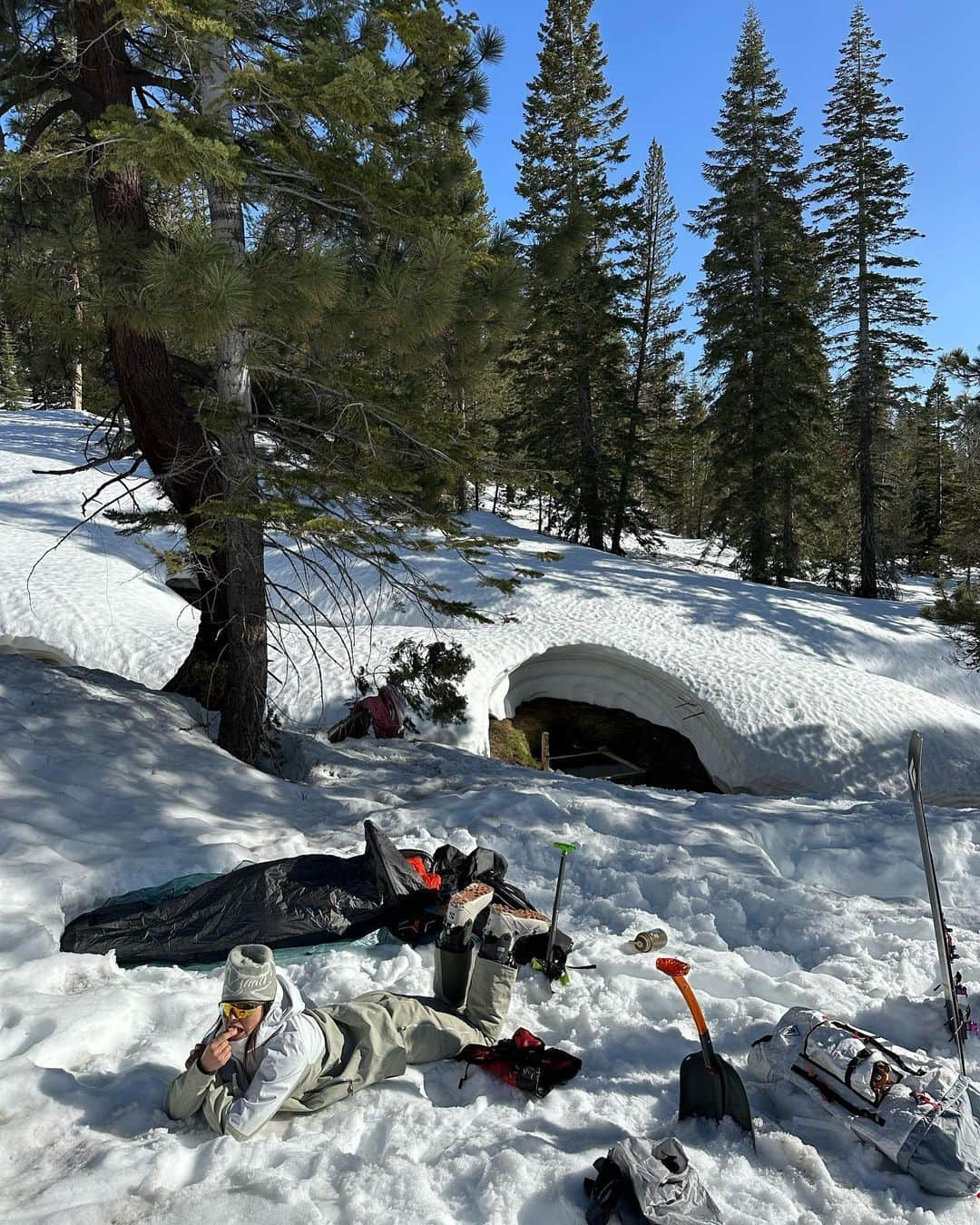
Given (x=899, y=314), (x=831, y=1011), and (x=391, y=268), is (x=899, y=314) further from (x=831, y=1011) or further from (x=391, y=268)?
(x=831, y=1011)

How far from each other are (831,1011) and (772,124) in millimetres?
24116

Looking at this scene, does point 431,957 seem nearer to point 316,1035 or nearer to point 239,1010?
point 316,1035

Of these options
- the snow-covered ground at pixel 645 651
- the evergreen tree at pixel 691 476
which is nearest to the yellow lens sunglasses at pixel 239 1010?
the snow-covered ground at pixel 645 651

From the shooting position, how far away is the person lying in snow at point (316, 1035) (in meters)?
2.69

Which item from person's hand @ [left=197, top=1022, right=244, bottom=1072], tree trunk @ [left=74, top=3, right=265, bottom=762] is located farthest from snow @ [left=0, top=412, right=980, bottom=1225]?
tree trunk @ [left=74, top=3, right=265, bottom=762]

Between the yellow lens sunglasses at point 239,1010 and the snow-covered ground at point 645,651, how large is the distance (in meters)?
7.26

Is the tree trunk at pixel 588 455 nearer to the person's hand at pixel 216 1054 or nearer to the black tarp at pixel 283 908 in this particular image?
the black tarp at pixel 283 908

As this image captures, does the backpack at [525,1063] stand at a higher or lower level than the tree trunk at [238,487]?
lower

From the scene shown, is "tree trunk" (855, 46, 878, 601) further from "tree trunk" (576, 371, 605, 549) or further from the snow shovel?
the snow shovel

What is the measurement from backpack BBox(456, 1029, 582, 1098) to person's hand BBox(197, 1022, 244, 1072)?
3.31 feet

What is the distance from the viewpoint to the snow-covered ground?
A: 38.1 ft

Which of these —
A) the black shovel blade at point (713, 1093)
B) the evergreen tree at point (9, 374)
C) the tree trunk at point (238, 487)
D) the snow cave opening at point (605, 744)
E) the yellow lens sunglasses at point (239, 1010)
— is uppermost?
the evergreen tree at point (9, 374)

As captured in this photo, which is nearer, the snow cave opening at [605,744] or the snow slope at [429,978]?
the snow slope at [429,978]

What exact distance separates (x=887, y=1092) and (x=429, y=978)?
7.16 feet
